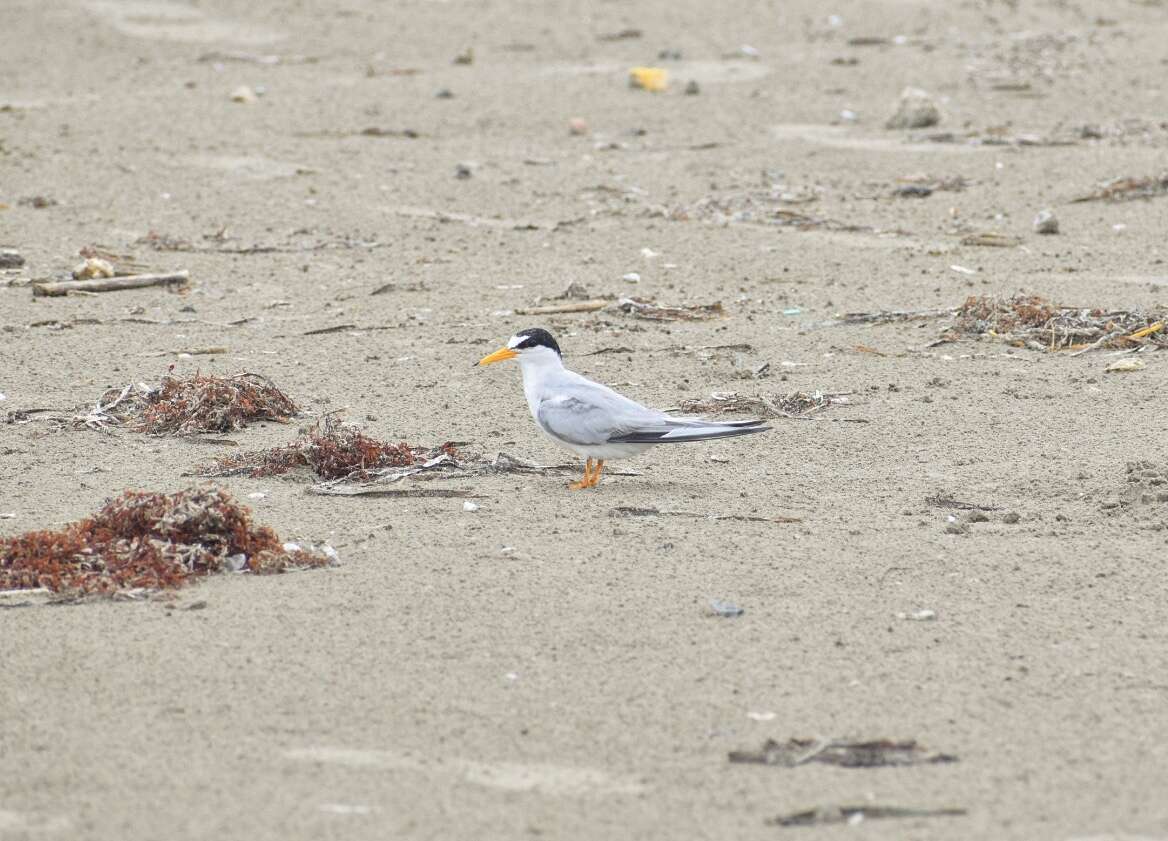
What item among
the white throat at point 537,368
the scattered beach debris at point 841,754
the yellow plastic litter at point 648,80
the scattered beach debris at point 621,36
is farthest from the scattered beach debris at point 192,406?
the scattered beach debris at point 621,36

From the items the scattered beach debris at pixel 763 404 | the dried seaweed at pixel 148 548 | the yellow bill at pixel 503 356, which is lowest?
the scattered beach debris at pixel 763 404

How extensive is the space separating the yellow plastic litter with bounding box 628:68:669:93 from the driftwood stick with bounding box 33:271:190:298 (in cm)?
620

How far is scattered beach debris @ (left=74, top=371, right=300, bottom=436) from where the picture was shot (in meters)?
7.05

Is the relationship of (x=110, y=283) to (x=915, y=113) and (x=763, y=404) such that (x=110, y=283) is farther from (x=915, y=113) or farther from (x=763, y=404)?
(x=915, y=113)

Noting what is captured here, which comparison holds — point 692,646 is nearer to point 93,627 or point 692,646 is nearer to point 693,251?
point 93,627

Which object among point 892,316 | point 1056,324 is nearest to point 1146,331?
point 1056,324

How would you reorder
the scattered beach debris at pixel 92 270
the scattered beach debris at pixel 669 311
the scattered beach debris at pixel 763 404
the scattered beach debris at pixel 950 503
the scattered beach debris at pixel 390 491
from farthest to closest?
the scattered beach debris at pixel 92 270 → the scattered beach debris at pixel 669 311 → the scattered beach debris at pixel 763 404 → the scattered beach debris at pixel 390 491 → the scattered beach debris at pixel 950 503

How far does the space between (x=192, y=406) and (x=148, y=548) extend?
1864mm

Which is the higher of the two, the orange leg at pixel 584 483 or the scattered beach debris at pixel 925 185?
the scattered beach debris at pixel 925 185

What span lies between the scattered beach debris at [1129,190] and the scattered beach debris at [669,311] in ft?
11.6

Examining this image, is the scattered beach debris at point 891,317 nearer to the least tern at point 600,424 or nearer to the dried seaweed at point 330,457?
the least tern at point 600,424

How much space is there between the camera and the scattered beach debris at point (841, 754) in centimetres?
403

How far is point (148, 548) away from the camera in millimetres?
5285

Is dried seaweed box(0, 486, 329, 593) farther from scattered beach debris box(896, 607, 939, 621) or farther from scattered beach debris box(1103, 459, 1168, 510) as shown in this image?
scattered beach debris box(1103, 459, 1168, 510)
